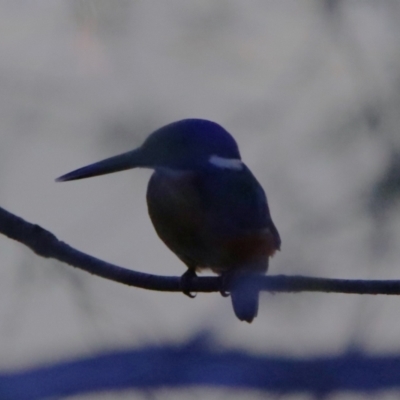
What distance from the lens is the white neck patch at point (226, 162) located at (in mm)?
2004

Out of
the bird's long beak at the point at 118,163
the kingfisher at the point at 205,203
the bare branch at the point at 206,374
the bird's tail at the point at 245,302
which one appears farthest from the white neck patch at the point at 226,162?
the bare branch at the point at 206,374

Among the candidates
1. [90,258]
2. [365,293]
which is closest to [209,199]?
[90,258]

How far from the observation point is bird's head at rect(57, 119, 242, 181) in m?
1.90

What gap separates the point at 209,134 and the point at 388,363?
1166 millimetres

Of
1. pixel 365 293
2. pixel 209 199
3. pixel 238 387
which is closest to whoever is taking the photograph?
pixel 238 387

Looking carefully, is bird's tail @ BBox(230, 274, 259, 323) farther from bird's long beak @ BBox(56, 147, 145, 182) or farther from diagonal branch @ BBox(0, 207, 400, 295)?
bird's long beak @ BBox(56, 147, 145, 182)

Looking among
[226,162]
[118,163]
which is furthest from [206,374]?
[226,162]

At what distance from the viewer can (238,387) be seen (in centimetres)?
93

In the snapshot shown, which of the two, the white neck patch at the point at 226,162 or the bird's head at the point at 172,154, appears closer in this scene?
the bird's head at the point at 172,154

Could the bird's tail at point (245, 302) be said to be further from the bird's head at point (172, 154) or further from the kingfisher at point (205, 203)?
the bird's head at point (172, 154)

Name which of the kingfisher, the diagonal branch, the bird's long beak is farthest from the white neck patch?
the diagonal branch

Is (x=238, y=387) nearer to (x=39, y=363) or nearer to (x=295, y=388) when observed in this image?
(x=295, y=388)

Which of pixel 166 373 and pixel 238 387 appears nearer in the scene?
pixel 238 387

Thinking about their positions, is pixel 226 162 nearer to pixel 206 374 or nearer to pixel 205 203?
pixel 205 203
